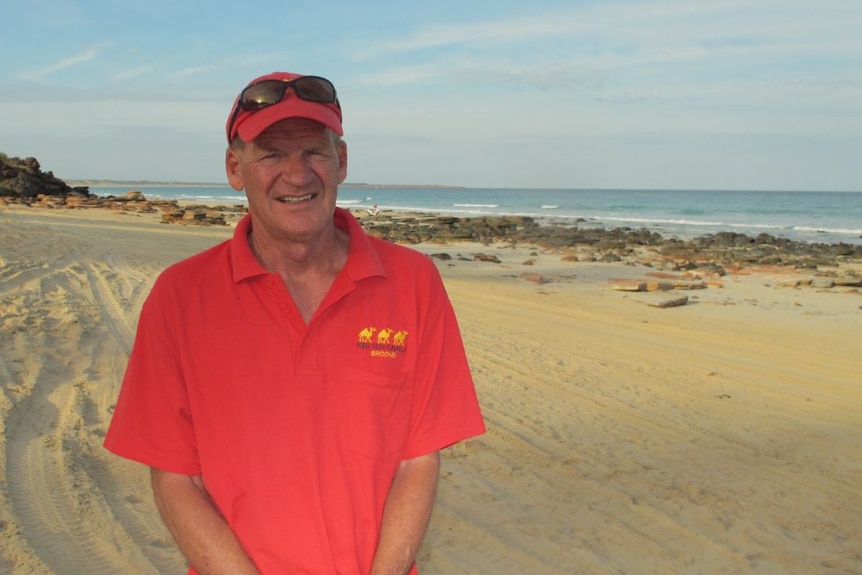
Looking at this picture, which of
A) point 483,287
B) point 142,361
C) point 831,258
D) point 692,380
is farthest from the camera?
point 831,258

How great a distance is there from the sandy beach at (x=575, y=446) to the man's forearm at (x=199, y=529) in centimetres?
192

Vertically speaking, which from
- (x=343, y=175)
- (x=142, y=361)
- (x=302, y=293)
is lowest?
(x=142, y=361)

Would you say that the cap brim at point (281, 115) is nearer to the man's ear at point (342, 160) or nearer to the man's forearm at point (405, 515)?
the man's ear at point (342, 160)

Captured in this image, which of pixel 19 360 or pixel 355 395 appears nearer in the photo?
pixel 355 395

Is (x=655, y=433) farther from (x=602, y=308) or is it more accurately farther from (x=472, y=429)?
(x=602, y=308)

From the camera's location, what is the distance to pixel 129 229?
23.3m

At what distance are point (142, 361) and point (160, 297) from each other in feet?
0.54

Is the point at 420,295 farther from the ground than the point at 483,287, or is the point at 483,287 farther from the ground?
the point at 420,295

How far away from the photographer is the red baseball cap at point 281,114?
2.26 meters

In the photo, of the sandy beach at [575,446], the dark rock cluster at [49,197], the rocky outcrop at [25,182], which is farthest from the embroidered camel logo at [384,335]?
the rocky outcrop at [25,182]

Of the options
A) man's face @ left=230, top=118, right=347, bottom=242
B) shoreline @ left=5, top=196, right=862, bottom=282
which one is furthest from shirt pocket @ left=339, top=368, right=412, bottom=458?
shoreline @ left=5, top=196, right=862, bottom=282

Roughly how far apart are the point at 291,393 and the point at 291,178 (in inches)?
22.4

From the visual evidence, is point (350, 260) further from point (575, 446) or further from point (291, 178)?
point (575, 446)

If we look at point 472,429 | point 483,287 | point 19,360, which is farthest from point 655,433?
point 483,287
